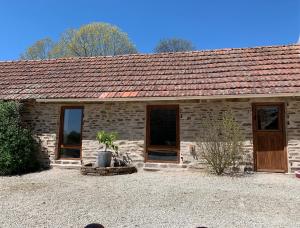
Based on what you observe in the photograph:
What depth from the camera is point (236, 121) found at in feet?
31.9

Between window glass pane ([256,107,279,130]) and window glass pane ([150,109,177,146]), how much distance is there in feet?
8.71

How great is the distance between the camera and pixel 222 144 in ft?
30.6

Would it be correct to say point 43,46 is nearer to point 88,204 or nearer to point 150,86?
point 150,86

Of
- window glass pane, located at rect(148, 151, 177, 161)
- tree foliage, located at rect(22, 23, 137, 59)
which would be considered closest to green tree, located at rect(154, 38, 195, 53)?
tree foliage, located at rect(22, 23, 137, 59)

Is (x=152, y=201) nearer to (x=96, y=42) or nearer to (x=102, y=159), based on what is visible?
(x=102, y=159)

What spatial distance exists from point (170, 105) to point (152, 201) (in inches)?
177

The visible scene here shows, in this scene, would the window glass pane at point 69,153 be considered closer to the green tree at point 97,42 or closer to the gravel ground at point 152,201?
the gravel ground at point 152,201

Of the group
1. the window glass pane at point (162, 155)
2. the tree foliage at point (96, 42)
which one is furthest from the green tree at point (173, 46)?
the window glass pane at point (162, 155)

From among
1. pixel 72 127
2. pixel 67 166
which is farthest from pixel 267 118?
pixel 67 166

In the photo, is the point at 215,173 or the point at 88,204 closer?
the point at 88,204

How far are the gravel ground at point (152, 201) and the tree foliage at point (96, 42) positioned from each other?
1891 cm

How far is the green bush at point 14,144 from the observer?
988 cm

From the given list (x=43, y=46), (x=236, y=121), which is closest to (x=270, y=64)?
(x=236, y=121)

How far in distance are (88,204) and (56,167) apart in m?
5.10
